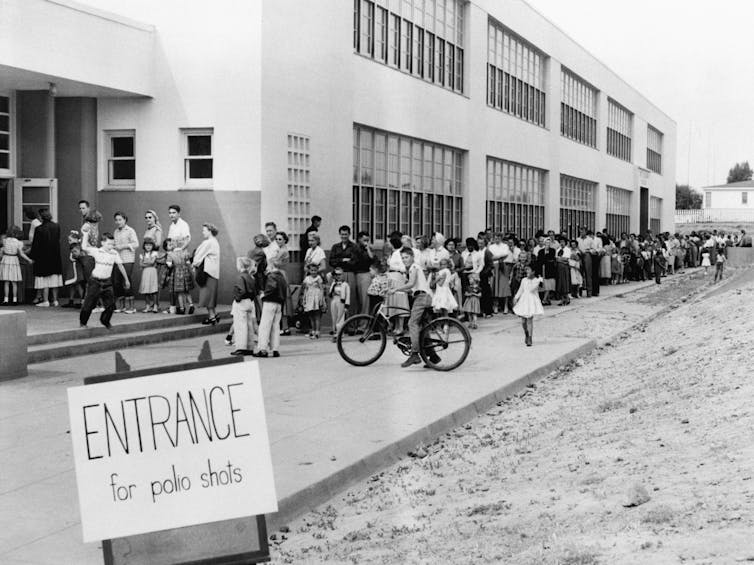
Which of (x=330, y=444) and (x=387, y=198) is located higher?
(x=387, y=198)

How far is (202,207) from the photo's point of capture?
2044 cm

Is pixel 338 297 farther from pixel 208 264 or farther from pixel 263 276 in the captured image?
pixel 263 276

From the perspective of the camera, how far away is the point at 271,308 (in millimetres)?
15031

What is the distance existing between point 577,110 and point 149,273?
103 ft

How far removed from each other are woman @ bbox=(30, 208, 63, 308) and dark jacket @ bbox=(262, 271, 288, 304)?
5464mm

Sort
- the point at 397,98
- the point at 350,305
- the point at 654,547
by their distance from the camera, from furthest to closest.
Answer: the point at 397,98
the point at 350,305
the point at 654,547

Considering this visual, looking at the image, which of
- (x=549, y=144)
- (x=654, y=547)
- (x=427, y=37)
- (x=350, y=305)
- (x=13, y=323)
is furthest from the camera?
(x=549, y=144)

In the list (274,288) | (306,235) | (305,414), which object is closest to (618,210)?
(306,235)

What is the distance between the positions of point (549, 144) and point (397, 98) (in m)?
16.3

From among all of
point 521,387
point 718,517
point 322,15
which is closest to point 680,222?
point 322,15

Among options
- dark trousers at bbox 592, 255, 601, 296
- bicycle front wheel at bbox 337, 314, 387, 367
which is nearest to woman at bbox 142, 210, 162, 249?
bicycle front wheel at bbox 337, 314, 387, 367

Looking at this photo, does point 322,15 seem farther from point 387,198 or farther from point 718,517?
point 718,517

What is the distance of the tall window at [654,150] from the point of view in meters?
64.4

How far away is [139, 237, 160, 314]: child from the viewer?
1878cm
